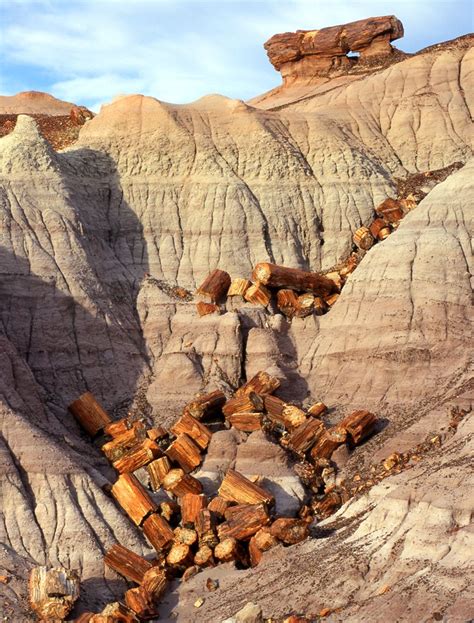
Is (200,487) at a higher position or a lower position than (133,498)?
lower

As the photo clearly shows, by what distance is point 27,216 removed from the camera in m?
33.8

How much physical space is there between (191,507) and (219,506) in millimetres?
612

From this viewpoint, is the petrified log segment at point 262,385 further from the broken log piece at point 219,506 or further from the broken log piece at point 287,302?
the broken log piece at point 219,506

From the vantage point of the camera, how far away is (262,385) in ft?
101

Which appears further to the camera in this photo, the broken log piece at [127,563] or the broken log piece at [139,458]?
the broken log piece at [139,458]

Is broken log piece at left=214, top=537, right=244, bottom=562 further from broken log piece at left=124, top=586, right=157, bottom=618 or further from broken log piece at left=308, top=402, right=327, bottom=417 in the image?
broken log piece at left=308, top=402, right=327, bottom=417

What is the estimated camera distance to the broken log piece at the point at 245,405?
2995 centimetres

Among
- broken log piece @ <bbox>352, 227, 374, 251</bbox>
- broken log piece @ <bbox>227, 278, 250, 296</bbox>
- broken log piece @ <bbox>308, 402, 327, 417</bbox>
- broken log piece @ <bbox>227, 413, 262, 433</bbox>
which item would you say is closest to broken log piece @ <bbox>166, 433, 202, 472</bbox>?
broken log piece @ <bbox>227, 413, 262, 433</bbox>

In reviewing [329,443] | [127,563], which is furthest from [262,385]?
[127,563]

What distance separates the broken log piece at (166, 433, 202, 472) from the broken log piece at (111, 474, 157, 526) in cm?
173

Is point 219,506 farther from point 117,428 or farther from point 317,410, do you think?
point 317,410

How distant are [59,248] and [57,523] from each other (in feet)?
32.5

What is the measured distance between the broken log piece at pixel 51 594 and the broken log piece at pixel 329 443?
7808mm

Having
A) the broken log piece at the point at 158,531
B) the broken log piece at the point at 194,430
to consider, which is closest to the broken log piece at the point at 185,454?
the broken log piece at the point at 194,430
